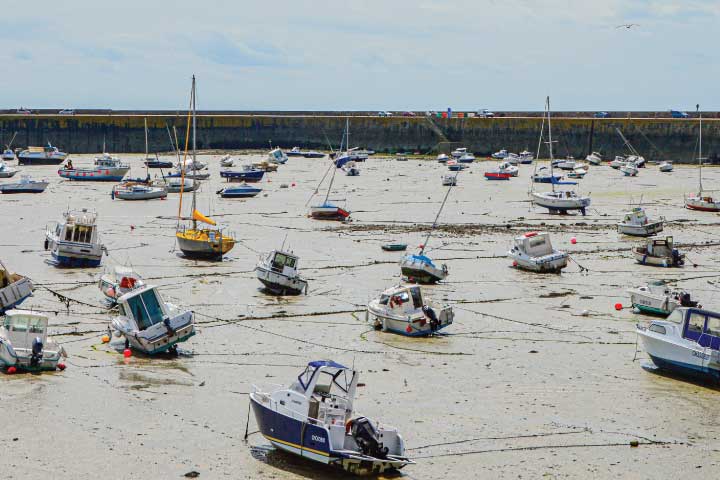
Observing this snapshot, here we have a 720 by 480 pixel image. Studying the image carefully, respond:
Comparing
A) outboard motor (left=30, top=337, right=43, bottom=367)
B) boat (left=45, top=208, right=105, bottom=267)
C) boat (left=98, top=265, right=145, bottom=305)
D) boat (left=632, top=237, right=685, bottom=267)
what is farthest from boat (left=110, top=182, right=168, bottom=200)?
outboard motor (left=30, top=337, right=43, bottom=367)

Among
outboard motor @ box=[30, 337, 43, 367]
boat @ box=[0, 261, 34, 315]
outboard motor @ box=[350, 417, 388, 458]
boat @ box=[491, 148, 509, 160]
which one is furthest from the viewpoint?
boat @ box=[491, 148, 509, 160]

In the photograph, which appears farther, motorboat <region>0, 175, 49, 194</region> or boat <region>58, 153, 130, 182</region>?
boat <region>58, 153, 130, 182</region>

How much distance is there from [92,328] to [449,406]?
424 inches

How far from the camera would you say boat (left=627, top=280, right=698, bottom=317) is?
2920 cm

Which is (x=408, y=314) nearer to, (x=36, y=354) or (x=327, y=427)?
(x=36, y=354)

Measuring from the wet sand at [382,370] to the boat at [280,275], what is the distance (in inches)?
26.3

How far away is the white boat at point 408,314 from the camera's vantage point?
1062 inches

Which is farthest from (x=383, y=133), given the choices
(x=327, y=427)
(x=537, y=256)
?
(x=327, y=427)

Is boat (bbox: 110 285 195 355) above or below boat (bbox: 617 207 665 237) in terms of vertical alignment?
below

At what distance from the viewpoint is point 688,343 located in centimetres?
2327

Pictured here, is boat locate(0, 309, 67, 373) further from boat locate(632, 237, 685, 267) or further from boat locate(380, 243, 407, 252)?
boat locate(632, 237, 685, 267)

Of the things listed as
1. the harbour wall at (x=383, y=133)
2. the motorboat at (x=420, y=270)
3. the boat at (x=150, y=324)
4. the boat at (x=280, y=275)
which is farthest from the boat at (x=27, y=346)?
the harbour wall at (x=383, y=133)

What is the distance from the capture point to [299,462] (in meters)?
17.6

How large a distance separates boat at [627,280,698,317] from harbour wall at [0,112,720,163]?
6342 centimetres
